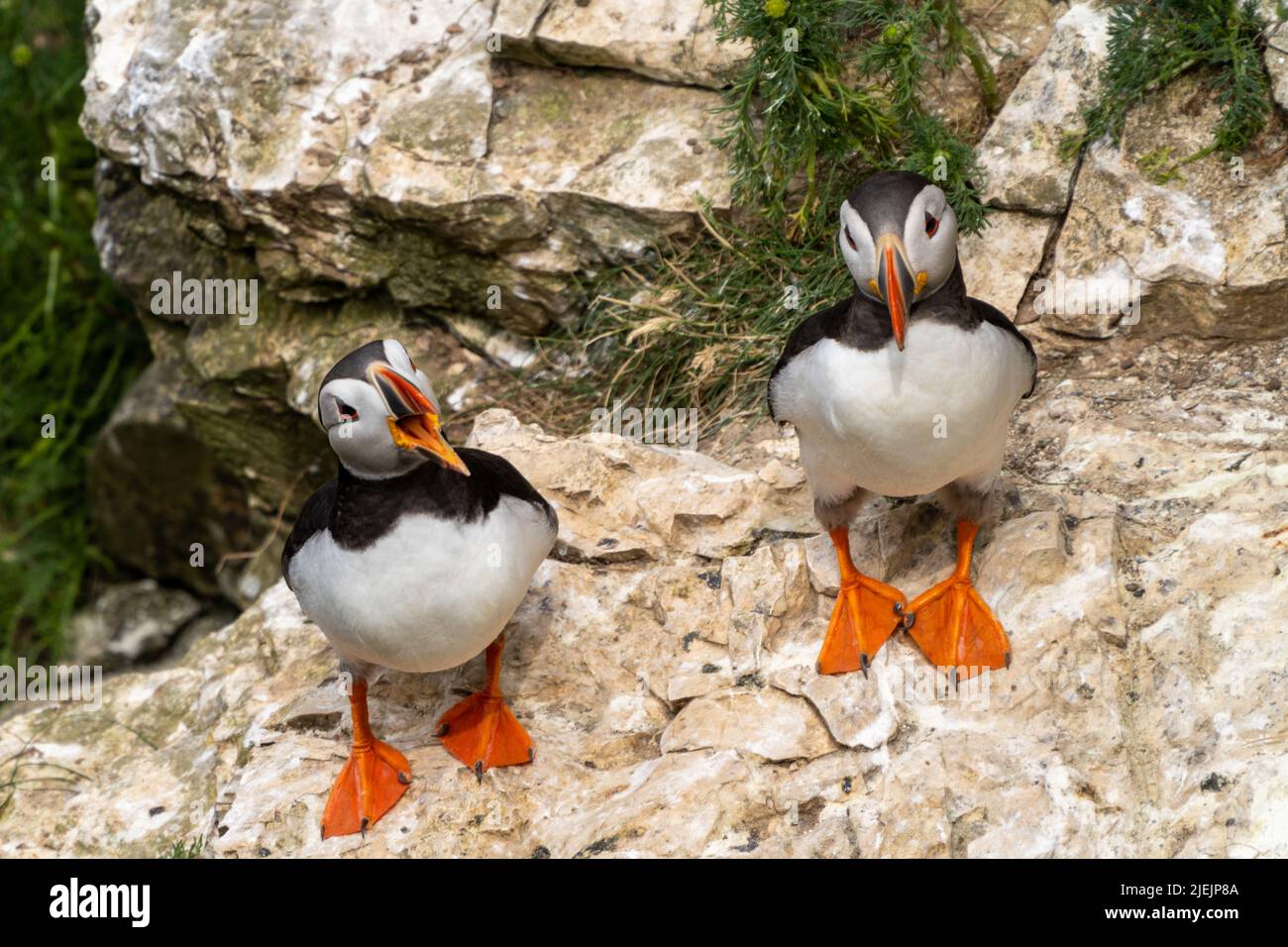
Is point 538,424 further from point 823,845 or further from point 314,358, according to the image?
point 823,845

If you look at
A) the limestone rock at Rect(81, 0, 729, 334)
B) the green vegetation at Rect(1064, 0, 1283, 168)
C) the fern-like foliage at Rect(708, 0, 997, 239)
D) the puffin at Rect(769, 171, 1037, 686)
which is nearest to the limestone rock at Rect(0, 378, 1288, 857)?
the puffin at Rect(769, 171, 1037, 686)

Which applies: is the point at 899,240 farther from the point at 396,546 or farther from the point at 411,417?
the point at 396,546

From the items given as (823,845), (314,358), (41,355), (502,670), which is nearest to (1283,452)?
(823,845)

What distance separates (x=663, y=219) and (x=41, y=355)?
460cm

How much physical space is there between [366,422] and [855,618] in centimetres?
177

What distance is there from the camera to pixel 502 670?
496 centimetres

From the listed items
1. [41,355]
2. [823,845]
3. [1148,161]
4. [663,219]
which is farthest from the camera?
[41,355]

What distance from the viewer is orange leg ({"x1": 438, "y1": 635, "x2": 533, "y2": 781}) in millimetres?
4480

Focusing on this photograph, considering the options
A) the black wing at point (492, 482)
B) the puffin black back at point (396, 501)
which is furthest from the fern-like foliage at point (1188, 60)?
the puffin black back at point (396, 501)

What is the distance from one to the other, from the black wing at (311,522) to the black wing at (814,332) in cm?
149

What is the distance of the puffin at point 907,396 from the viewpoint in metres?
3.98

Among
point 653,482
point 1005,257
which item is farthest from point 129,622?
point 1005,257

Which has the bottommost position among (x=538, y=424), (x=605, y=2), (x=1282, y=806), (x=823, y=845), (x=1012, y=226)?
(x=823, y=845)

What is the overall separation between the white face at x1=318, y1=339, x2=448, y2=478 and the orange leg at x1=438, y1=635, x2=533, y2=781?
3.00ft
